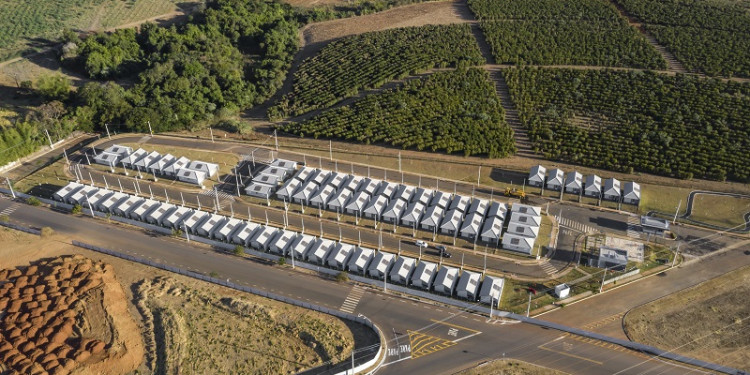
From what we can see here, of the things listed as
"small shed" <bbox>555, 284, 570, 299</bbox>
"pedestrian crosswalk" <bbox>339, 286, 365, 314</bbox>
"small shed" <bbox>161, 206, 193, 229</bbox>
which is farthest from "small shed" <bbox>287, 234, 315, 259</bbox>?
"small shed" <bbox>555, 284, 570, 299</bbox>

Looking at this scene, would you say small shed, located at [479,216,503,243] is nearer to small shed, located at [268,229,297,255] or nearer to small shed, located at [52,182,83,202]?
small shed, located at [268,229,297,255]

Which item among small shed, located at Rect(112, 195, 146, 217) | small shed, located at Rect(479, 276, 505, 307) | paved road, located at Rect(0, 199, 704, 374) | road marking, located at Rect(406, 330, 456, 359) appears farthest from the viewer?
small shed, located at Rect(112, 195, 146, 217)

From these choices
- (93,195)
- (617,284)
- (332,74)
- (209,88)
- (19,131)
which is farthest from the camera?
(332,74)

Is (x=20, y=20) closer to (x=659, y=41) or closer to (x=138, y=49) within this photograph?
(x=138, y=49)

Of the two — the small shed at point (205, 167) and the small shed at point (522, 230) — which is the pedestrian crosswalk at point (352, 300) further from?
the small shed at point (205, 167)

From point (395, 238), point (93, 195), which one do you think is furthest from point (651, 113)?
point (93, 195)

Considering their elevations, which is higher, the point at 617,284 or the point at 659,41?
the point at 659,41
